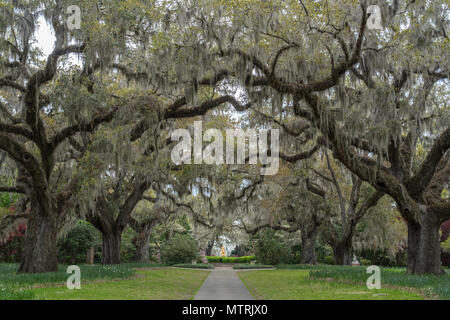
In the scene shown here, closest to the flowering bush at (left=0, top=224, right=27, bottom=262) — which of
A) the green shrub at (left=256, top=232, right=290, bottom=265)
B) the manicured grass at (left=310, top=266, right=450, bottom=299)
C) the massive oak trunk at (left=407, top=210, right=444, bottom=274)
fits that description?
the green shrub at (left=256, top=232, right=290, bottom=265)

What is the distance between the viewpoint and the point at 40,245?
497 inches

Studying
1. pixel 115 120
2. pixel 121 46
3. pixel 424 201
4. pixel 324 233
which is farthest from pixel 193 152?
pixel 324 233

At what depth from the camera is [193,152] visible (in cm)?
1611

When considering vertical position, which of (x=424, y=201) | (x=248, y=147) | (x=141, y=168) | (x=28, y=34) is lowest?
(x=424, y=201)

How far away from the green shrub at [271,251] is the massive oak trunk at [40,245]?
17811mm

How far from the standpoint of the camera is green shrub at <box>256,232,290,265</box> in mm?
28109

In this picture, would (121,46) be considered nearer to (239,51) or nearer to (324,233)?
(239,51)

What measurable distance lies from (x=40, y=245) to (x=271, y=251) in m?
18.6

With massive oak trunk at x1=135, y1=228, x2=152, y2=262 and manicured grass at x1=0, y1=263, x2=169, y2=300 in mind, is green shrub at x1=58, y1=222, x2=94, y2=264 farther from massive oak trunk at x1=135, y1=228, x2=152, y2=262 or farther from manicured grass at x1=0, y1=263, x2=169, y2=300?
manicured grass at x1=0, y1=263, x2=169, y2=300

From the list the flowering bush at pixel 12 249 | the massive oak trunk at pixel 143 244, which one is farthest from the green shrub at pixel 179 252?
the flowering bush at pixel 12 249

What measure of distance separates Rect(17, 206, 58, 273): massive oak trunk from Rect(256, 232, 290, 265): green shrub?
58.4ft

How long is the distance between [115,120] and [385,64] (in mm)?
8001

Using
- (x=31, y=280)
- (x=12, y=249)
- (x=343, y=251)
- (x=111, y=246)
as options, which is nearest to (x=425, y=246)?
(x=343, y=251)

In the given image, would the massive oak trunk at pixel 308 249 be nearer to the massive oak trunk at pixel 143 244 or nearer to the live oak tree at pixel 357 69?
the massive oak trunk at pixel 143 244
